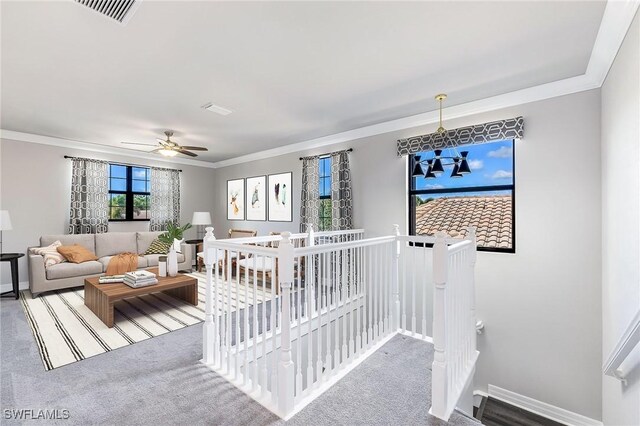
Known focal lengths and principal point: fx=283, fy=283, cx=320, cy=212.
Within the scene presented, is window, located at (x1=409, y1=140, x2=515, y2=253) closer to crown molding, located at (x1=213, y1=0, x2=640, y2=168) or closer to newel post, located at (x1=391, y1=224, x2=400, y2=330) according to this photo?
crown molding, located at (x1=213, y1=0, x2=640, y2=168)

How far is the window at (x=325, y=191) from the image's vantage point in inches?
194

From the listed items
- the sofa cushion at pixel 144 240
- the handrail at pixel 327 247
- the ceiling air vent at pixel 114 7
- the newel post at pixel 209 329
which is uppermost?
the ceiling air vent at pixel 114 7

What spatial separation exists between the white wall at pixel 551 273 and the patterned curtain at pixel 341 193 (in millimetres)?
1777

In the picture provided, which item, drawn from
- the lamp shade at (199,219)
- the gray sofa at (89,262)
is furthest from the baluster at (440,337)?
the lamp shade at (199,219)

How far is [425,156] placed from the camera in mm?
3752

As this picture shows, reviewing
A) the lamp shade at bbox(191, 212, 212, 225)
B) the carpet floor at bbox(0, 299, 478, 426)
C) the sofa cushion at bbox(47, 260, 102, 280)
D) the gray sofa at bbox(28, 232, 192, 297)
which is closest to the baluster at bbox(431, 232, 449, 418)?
the carpet floor at bbox(0, 299, 478, 426)

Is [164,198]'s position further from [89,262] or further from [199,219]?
[89,262]

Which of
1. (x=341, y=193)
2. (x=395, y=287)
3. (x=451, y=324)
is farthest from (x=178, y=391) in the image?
(x=341, y=193)

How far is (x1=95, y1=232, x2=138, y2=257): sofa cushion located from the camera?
16.8 feet

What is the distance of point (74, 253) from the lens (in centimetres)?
450

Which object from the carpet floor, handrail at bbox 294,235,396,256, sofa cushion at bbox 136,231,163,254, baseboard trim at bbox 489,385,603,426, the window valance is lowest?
baseboard trim at bbox 489,385,603,426

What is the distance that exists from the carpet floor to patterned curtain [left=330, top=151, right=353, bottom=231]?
6.98ft

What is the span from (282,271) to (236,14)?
67.0 inches

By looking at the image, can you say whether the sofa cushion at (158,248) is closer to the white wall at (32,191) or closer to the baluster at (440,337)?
the white wall at (32,191)
